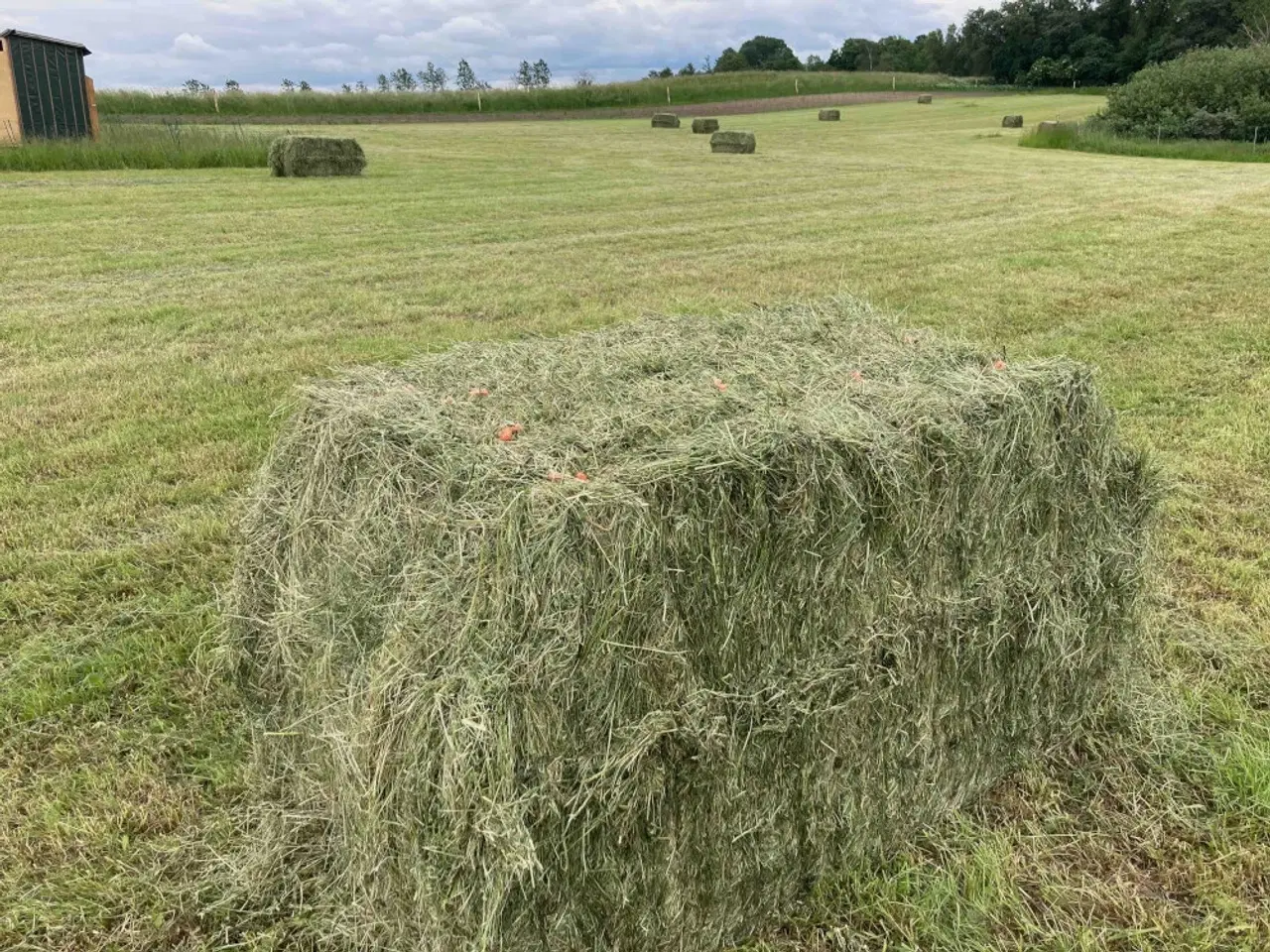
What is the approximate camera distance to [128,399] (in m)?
5.76

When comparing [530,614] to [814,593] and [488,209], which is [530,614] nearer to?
[814,593]

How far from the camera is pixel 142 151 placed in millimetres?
18719

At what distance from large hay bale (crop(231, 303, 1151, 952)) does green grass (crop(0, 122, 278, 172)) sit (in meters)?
19.1

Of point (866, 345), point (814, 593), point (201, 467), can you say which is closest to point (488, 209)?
point (201, 467)

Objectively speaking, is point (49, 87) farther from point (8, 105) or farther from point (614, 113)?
point (614, 113)

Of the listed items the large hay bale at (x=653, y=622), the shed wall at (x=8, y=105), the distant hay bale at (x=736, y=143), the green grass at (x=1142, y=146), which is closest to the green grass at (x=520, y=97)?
the shed wall at (x=8, y=105)

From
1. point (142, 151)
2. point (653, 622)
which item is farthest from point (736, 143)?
point (653, 622)

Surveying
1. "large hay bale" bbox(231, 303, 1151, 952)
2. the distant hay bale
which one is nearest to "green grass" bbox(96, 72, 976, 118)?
the distant hay bale

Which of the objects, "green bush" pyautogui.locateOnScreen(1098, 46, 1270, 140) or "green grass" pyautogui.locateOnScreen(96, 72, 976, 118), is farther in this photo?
"green grass" pyautogui.locateOnScreen(96, 72, 976, 118)

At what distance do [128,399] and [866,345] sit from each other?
4.88 m

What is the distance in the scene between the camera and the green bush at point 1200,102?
25.7m

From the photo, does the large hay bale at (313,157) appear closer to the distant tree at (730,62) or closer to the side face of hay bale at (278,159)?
the side face of hay bale at (278,159)

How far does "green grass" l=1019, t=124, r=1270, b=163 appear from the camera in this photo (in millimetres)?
24062

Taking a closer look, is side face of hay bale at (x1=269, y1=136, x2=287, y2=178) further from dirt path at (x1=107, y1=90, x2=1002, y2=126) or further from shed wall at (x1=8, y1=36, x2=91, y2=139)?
dirt path at (x1=107, y1=90, x2=1002, y2=126)
